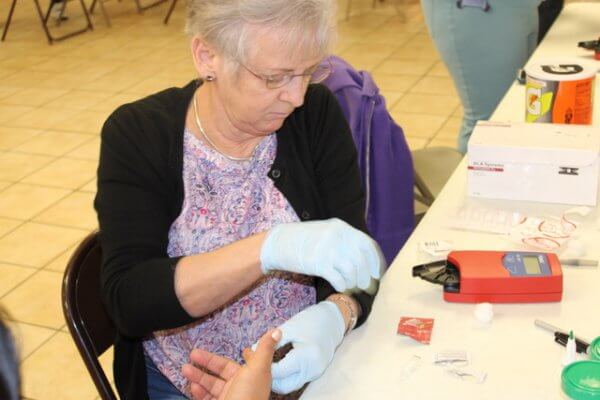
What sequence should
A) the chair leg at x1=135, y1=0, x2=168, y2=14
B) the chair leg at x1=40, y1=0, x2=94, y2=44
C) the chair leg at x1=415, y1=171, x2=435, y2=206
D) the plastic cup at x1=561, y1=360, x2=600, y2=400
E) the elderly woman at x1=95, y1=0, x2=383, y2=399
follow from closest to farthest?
the plastic cup at x1=561, y1=360, x2=600, y2=400, the elderly woman at x1=95, y1=0, x2=383, y2=399, the chair leg at x1=415, y1=171, x2=435, y2=206, the chair leg at x1=40, y1=0, x2=94, y2=44, the chair leg at x1=135, y1=0, x2=168, y2=14

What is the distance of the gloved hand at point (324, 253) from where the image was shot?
1.13m

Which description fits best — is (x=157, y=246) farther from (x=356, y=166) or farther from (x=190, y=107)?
(x=356, y=166)

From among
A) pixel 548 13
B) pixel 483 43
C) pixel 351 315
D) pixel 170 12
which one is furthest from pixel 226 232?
pixel 170 12

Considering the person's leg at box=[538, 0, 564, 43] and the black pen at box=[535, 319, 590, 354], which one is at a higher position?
the black pen at box=[535, 319, 590, 354]

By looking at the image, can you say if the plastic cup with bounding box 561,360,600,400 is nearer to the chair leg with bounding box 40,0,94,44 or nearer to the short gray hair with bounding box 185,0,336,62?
the short gray hair with bounding box 185,0,336,62

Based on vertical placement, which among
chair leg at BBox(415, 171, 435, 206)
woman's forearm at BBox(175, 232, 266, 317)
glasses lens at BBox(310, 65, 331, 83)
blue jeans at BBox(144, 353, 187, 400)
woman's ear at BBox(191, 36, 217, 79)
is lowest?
chair leg at BBox(415, 171, 435, 206)

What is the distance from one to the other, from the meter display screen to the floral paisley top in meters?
0.43

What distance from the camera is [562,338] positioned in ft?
3.62

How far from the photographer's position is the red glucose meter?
1182 millimetres

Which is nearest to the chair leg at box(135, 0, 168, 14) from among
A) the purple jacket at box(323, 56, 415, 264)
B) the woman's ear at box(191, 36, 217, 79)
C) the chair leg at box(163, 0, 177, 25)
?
the chair leg at box(163, 0, 177, 25)

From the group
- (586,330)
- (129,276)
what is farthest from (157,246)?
(586,330)

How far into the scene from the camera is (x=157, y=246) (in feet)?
4.31

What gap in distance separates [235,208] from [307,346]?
387mm

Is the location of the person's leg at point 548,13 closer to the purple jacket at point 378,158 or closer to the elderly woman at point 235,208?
the purple jacket at point 378,158
